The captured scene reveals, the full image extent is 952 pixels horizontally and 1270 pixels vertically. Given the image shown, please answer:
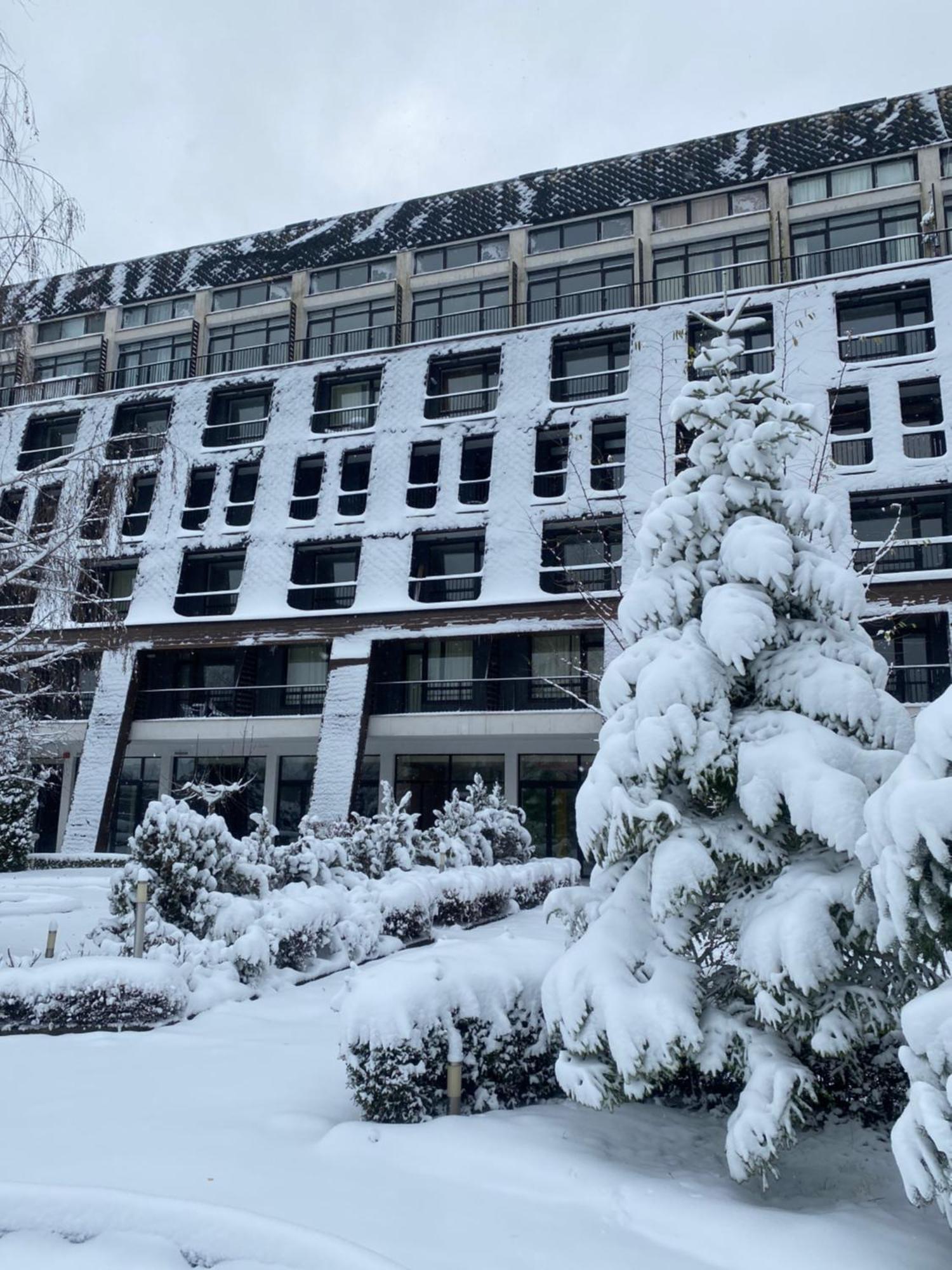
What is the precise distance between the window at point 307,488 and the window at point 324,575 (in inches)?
47.3

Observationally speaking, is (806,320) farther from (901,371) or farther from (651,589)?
(651,589)

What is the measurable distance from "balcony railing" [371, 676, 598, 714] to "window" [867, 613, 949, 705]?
302 inches

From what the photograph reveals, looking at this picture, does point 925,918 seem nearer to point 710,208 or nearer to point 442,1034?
point 442,1034

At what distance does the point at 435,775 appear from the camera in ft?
95.9

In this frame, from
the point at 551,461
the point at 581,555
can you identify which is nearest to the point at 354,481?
the point at 551,461

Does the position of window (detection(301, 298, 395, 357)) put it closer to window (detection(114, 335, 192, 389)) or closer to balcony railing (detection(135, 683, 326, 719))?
window (detection(114, 335, 192, 389))

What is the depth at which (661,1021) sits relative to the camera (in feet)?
18.4

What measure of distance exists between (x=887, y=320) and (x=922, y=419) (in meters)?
3.05

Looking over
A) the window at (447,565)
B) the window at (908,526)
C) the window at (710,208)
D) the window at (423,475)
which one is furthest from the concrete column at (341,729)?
the window at (710,208)

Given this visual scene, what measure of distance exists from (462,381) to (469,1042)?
26980 mm

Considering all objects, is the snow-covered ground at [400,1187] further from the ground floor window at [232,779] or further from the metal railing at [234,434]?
the metal railing at [234,434]

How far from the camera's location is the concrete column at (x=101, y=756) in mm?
27734

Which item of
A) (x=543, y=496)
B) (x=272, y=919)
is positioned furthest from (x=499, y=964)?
(x=543, y=496)

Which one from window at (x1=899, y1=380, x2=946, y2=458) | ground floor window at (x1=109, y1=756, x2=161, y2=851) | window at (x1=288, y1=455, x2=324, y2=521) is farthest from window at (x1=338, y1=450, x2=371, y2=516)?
window at (x1=899, y1=380, x2=946, y2=458)
